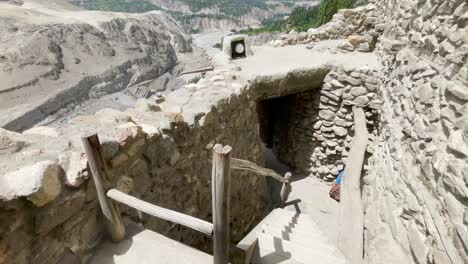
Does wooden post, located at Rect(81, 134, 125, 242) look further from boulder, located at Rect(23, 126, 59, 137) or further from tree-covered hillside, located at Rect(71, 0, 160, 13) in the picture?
tree-covered hillside, located at Rect(71, 0, 160, 13)

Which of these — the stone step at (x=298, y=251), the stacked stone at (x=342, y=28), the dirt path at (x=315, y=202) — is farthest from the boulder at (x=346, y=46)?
the stone step at (x=298, y=251)

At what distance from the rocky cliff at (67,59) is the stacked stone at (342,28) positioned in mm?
21145

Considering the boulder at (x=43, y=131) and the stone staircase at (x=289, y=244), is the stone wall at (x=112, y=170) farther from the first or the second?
the stone staircase at (x=289, y=244)

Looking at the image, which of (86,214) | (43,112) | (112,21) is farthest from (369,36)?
(112,21)

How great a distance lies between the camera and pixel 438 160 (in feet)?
6.27

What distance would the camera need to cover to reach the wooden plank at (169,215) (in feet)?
5.58

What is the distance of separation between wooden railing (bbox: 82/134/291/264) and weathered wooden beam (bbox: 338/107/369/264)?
1.71 meters

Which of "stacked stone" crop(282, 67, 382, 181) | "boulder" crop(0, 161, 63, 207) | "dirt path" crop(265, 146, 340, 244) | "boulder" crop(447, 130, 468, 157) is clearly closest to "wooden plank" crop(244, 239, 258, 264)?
"boulder" crop(0, 161, 63, 207)

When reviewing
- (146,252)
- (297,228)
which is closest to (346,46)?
(297,228)

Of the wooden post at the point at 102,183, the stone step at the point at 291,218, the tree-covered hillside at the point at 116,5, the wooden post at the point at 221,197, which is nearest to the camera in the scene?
the wooden post at the point at 221,197

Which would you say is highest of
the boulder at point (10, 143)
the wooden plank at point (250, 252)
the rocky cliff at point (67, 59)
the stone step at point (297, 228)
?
the boulder at point (10, 143)

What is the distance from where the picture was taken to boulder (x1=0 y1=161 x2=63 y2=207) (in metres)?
1.51

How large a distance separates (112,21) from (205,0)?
58910 mm

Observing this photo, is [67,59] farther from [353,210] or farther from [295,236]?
[353,210]
